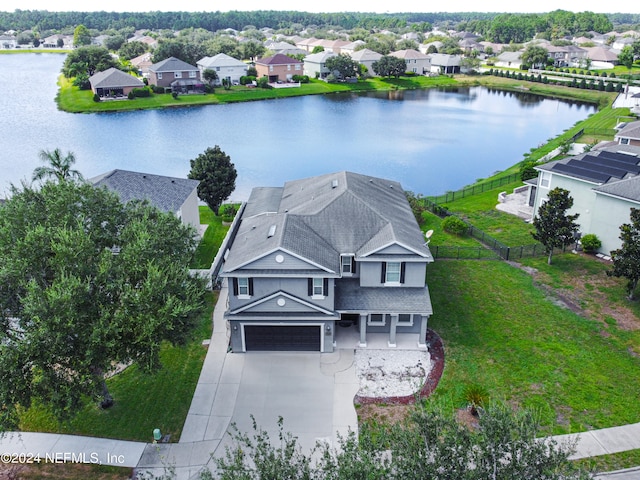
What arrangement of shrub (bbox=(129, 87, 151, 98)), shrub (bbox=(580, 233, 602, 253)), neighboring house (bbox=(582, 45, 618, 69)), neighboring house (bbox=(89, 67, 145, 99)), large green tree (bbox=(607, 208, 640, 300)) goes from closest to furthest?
1. large green tree (bbox=(607, 208, 640, 300))
2. shrub (bbox=(580, 233, 602, 253))
3. neighboring house (bbox=(89, 67, 145, 99))
4. shrub (bbox=(129, 87, 151, 98))
5. neighboring house (bbox=(582, 45, 618, 69))

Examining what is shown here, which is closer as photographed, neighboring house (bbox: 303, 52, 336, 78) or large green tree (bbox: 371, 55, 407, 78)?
large green tree (bbox: 371, 55, 407, 78)

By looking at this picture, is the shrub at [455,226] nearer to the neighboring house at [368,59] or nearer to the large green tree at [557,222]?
the large green tree at [557,222]

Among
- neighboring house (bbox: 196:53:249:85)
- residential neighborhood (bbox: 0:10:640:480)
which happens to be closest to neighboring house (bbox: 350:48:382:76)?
neighboring house (bbox: 196:53:249:85)

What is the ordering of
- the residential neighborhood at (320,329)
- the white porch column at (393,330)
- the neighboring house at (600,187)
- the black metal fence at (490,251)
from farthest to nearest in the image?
the black metal fence at (490,251) < the neighboring house at (600,187) < the white porch column at (393,330) < the residential neighborhood at (320,329)

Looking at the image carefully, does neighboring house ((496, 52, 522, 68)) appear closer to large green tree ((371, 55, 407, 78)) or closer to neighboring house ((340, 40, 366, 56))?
neighboring house ((340, 40, 366, 56))

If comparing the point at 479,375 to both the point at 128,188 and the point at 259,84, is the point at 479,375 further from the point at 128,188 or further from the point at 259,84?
the point at 259,84

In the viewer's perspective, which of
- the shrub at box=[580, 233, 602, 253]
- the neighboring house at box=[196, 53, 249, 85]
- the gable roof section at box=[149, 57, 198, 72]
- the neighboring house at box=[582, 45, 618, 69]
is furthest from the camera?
the neighboring house at box=[582, 45, 618, 69]

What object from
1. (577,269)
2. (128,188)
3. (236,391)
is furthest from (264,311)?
(577,269)

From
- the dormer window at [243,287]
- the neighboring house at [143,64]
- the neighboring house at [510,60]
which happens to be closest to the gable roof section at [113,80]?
the neighboring house at [143,64]
